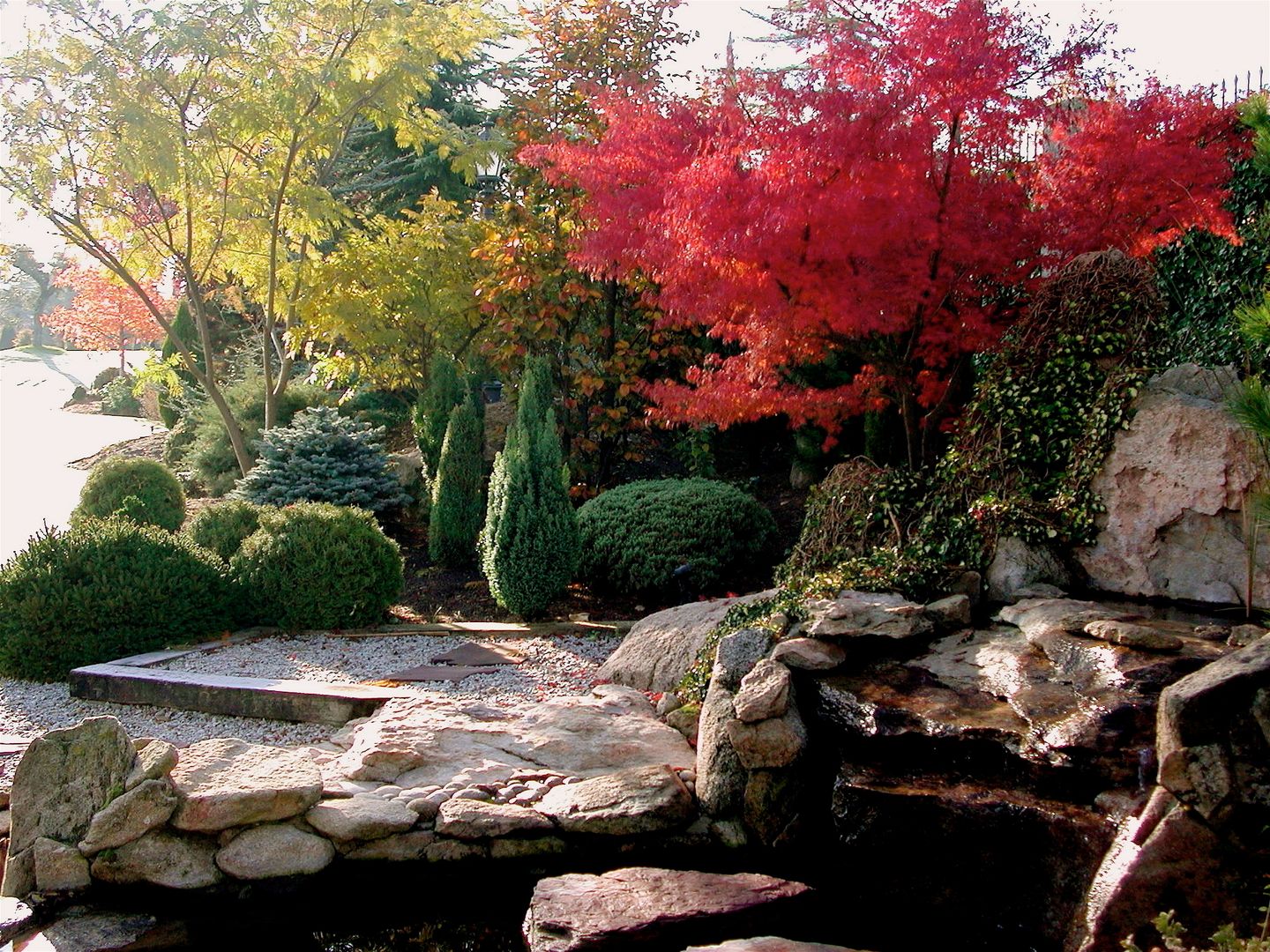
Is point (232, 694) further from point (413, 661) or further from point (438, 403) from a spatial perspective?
point (438, 403)

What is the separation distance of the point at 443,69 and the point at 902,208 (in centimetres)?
1601

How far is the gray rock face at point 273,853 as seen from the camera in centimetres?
447

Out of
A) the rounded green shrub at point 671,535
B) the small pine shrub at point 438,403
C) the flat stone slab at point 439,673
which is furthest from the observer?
the small pine shrub at point 438,403

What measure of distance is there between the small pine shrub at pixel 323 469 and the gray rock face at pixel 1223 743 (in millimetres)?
8677

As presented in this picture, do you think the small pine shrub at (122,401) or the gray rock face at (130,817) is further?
the small pine shrub at (122,401)

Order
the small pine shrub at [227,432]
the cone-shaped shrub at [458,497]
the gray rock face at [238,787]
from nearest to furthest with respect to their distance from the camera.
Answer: the gray rock face at [238,787], the cone-shaped shrub at [458,497], the small pine shrub at [227,432]

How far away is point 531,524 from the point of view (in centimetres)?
828

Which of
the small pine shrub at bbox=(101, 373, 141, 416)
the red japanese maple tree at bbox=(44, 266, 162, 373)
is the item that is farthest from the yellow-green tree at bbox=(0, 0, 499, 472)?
the small pine shrub at bbox=(101, 373, 141, 416)

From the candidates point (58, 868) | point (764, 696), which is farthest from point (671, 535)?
point (58, 868)

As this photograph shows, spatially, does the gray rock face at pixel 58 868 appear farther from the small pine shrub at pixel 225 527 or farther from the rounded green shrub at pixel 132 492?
the rounded green shrub at pixel 132 492

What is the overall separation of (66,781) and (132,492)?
666 centimetres

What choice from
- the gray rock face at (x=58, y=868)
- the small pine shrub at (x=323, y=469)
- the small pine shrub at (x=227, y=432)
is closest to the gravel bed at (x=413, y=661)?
the gray rock face at (x=58, y=868)

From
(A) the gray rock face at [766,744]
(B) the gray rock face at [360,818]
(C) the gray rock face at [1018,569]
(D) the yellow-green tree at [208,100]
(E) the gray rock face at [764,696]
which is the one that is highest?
Answer: (D) the yellow-green tree at [208,100]

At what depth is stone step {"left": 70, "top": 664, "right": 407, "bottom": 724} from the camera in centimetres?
627
